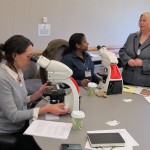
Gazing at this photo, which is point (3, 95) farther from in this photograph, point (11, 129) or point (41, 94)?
point (41, 94)

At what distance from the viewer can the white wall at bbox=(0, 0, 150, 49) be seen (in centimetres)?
367

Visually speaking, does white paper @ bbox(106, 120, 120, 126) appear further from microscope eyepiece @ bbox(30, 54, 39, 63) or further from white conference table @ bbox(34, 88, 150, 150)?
microscope eyepiece @ bbox(30, 54, 39, 63)

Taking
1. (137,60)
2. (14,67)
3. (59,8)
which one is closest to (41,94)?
(14,67)

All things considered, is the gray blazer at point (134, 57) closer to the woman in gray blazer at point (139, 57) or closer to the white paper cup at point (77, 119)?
the woman in gray blazer at point (139, 57)

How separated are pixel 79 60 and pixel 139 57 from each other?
0.70 metres

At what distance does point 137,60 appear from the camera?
2.80 meters

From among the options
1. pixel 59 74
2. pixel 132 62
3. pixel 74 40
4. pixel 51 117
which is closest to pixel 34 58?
pixel 59 74

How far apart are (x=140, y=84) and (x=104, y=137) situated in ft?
5.18

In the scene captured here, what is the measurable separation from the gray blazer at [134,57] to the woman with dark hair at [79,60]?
1.27 feet

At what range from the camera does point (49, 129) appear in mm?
1611

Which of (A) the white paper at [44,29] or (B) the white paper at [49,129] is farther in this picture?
(A) the white paper at [44,29]

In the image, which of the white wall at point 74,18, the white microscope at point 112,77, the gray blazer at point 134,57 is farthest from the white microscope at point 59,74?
the white wall at point 74,18

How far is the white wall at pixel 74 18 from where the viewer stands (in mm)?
3670

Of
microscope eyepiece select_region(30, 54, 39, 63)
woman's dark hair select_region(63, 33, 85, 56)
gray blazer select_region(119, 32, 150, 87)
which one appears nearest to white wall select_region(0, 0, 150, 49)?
woman's dark hair select_region(63, 33, 85, 56)
